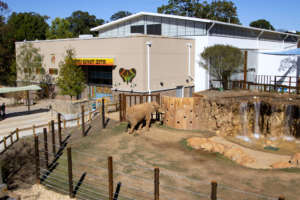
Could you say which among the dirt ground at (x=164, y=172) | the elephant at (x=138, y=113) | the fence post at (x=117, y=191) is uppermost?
the elephant at (x=138, y=113)

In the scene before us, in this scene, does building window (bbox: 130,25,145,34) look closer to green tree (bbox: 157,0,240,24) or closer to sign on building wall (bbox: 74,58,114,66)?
sign on building wall (bbox: 74,58,114,66)

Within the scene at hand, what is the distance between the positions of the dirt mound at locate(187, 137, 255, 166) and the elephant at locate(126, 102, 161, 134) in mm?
3413

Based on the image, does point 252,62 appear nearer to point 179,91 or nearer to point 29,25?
point 179,91

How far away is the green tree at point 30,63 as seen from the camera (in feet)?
112

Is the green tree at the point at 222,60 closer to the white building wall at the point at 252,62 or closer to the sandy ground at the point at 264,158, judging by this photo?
the white building wall at the point at 252,62

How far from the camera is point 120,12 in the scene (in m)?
122

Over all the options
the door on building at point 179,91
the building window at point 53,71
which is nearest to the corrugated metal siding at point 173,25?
the door on building at point 179,91

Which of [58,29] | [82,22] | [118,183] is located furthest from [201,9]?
[118,183]

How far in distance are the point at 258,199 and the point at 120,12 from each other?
12068 centimetres

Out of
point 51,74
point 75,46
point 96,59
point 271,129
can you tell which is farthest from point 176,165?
point 51,74

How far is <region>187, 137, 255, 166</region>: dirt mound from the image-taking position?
1407 cm

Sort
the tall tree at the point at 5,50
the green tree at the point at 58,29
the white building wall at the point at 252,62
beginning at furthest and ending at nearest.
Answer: the green tree at the point at 58,29 → the tall tree at the point at 5,50 → the white building wall at the point at 252,62

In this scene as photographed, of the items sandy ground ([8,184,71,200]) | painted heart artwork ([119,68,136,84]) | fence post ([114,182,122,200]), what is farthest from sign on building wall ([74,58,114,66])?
fence post ([114,182,122,200])

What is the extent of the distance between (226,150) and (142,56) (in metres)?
12.1
